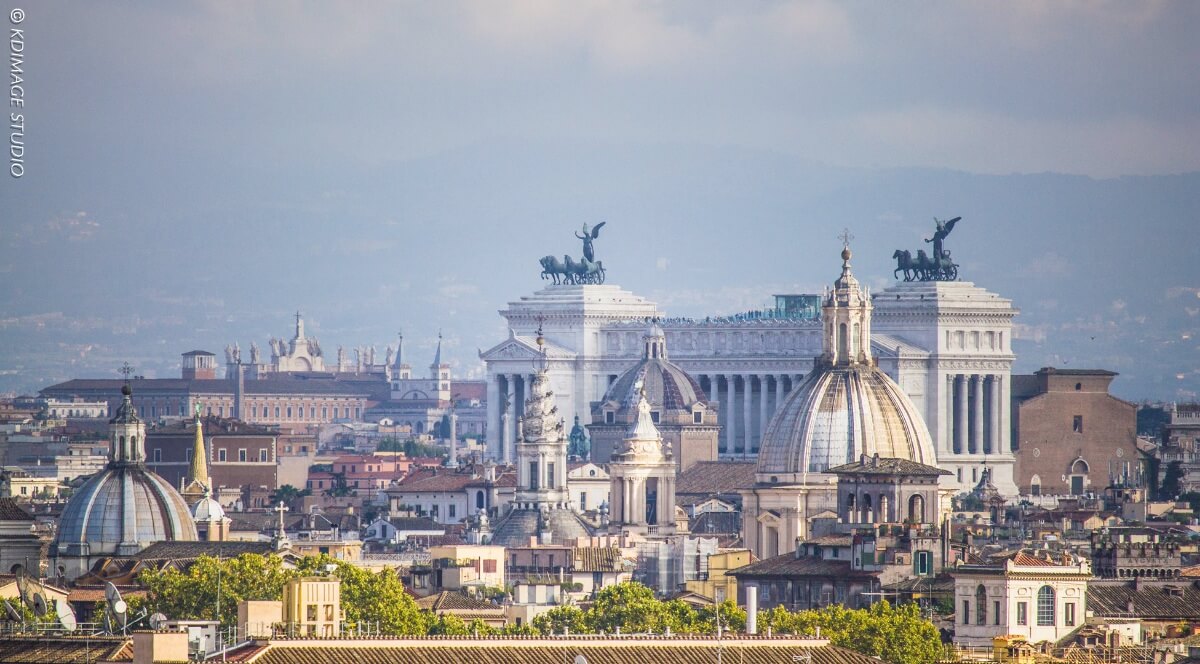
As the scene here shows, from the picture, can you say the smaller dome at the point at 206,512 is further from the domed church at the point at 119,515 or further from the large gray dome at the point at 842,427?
the large gray dome at the point at 842,427

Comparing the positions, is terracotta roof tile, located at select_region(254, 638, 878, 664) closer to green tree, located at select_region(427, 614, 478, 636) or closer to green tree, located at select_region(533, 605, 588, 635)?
green tree, located at select_region(427, 614, 478, 636)

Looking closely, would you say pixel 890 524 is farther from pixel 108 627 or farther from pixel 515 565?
pixel 108 627

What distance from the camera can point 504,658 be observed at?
5869 centimetres

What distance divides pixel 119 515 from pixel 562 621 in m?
24.9

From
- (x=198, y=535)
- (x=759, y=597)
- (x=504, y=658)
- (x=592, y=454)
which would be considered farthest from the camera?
(x=592, y=454)

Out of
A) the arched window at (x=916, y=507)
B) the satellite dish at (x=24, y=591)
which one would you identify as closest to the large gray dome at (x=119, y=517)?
the arched window at (x=916, y=507)

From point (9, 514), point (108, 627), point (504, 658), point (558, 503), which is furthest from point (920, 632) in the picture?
point (558, 503)

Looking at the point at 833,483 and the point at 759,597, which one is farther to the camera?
the point at 833,483

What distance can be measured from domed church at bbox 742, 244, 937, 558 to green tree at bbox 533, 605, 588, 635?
123ft

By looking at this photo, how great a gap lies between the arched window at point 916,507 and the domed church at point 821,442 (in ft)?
51.9

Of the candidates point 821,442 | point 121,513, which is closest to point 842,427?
point 821,442

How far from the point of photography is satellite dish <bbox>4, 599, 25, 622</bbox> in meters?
69.2

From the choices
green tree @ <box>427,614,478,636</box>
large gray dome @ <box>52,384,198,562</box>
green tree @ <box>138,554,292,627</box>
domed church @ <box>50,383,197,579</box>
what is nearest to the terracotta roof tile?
green tree @ <box>427,614,478,636</box>

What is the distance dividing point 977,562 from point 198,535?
144 ft
